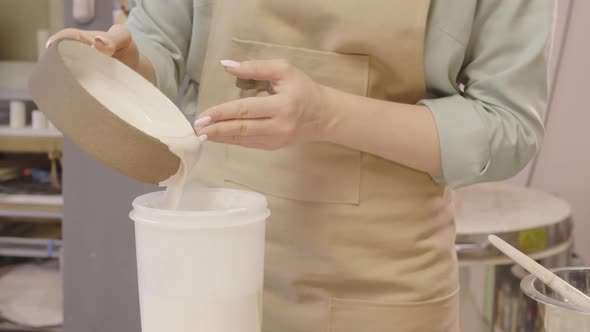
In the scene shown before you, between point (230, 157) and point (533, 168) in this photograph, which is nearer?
point (230, 157)

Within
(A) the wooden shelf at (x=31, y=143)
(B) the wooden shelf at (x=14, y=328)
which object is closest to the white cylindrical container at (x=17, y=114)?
(A) the wooden shelf at (x=31, y=143)

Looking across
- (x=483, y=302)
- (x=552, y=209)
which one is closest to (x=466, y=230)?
(x=483, y=302)

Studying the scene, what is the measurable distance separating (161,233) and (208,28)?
0.45 m

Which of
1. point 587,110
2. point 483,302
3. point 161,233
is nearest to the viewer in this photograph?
point 161,233

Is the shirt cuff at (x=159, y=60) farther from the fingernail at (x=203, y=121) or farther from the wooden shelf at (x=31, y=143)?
the wooden shelf at (x=31, y=143)

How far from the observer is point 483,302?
140cm

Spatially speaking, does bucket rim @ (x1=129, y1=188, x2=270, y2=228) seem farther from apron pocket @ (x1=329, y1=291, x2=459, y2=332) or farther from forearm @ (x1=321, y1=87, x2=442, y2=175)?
apron pocket @ (x1=329, y1=291, x2=459, y2=332)

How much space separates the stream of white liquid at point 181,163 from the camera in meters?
0.68

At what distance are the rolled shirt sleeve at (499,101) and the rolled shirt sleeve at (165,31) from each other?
38cm

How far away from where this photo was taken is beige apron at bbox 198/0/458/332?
904 mm

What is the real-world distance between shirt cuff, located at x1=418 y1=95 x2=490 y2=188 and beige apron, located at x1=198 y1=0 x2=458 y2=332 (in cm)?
8

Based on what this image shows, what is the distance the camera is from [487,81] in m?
0.88

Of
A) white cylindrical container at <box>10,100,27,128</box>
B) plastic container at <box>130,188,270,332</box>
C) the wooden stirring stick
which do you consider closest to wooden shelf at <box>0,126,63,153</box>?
white cylindrical container at <box>10,100,27,128</box>

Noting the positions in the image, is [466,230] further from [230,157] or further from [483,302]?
[230,157]
